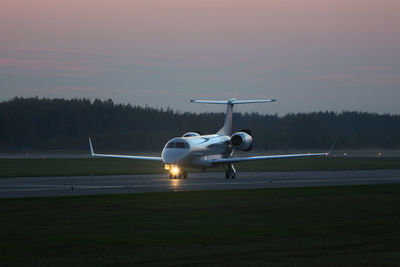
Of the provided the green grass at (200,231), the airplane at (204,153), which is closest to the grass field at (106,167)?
the airplane at (204,153)

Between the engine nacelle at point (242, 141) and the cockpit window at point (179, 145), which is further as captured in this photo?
the engine nacelle at point (242, 141)

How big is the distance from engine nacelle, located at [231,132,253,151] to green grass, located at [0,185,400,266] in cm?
2348

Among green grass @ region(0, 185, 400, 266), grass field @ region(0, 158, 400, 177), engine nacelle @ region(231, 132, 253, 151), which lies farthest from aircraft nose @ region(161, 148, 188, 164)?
green grass @ region(0, 185, 400, 266)

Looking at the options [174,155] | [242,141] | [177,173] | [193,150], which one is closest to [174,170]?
[177,173]

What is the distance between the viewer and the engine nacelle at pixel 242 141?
52.2 metres

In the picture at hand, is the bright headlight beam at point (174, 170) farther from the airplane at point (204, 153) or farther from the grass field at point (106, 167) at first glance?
the grass field at point (106, 167)

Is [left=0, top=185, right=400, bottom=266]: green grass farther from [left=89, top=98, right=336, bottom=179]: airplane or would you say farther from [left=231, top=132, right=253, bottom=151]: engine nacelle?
[left=231, top=132, right=253, bottom=151]: engine nacelle

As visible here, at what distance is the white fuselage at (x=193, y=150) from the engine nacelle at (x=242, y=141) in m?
1.14

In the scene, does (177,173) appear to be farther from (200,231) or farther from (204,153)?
(200,231)

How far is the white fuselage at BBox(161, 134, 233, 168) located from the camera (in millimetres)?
47938

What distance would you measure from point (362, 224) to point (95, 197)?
40.7 ft

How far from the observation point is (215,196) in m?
29.2

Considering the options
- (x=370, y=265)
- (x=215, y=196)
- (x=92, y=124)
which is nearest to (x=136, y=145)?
(x=92, y=124)

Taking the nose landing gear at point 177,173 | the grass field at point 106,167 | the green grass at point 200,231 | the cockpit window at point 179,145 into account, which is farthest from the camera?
the grass field at point 106,167
